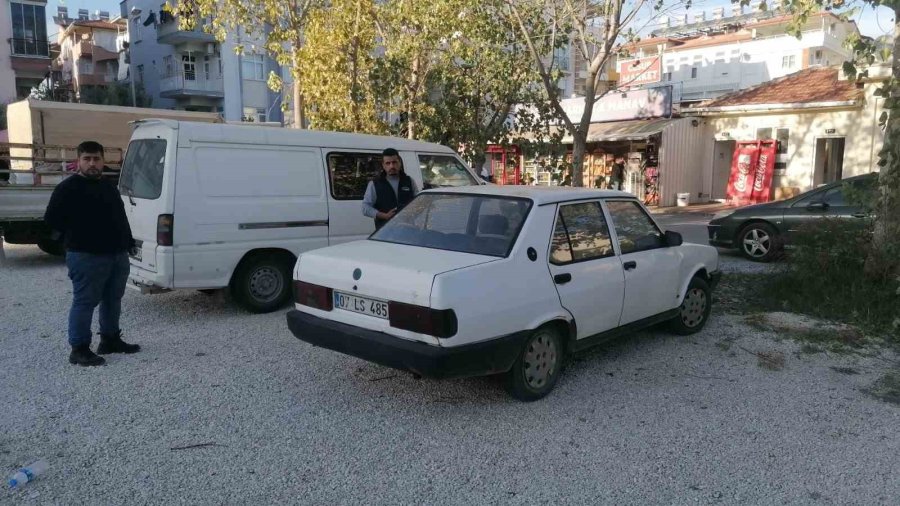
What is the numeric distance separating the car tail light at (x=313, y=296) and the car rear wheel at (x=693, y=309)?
335 cm

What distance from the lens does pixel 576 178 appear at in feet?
32.4

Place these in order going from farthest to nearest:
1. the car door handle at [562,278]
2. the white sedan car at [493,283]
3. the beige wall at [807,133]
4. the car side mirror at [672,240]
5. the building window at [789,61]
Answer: the building window at [789,61] < the beige wall at [807,133] < the car side mirror at [672,240] < the car door handle at [562,278] < the white sedan car at [493,283]

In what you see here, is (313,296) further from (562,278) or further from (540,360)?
(562,278)


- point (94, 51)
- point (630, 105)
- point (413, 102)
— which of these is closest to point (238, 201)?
point (413, 102)

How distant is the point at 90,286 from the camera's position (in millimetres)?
5328

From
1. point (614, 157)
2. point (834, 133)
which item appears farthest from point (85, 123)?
point (834, 133)

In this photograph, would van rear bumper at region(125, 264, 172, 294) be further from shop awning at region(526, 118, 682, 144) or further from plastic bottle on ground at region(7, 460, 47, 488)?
shop awning at region(526, 118, 682, 144)

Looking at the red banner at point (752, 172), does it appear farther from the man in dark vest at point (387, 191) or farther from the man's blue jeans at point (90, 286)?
the man's blue jeans at point (90, 286)

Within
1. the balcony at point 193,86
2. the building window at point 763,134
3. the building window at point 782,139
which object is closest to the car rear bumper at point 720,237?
the building window at point 782,139

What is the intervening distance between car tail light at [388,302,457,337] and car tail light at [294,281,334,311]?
2.12ft

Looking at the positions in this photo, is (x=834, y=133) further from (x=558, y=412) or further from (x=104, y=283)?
(x=104, y=283)

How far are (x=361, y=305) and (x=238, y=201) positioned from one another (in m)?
3.00

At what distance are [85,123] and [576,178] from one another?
35.8 ft

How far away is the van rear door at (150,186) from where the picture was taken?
6.48 metres
